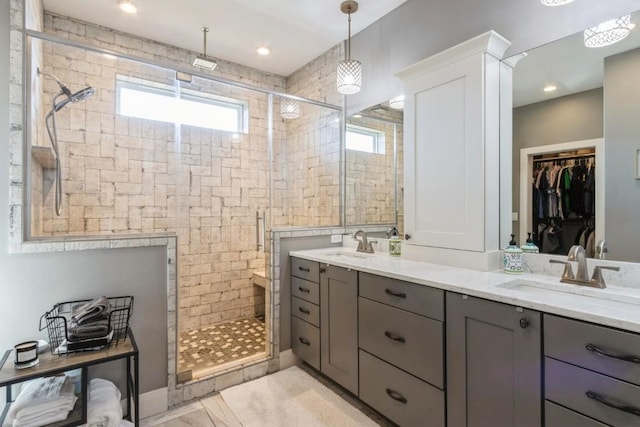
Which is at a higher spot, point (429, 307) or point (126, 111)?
point (126, 111)

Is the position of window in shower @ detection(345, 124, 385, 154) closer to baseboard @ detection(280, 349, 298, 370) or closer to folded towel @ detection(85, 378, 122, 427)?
baseboard @ detection(280, 349, 298, 370)

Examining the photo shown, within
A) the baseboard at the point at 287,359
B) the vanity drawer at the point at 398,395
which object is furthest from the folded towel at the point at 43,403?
the vanity drawer at the point at 398,395

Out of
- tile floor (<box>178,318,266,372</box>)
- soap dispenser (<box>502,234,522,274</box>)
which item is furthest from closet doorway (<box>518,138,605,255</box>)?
tile floor (<box>178,318,266,372</box>)

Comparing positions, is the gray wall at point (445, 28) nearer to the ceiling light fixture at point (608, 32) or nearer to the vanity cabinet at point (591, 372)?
the ceiling light fixture at point (608, 32)

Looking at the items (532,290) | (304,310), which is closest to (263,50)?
(304,310)

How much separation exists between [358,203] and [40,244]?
2396 mm

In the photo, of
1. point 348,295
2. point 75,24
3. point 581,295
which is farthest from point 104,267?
point 581,295

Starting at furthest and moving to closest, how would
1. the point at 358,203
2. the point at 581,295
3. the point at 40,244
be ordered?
the point at 358,203, the point at 40,244, the point at 581,295

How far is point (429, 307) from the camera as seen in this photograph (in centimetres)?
163

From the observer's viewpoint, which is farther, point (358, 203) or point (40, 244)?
point (358, 203)

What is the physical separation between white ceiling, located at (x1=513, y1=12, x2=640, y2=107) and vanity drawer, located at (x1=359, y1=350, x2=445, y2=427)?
174 centimetres

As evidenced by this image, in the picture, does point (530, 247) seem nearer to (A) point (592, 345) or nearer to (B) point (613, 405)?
(A) point (592, 345)

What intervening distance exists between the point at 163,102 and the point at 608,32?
9.47ft

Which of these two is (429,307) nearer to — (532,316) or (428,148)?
(532,316)
